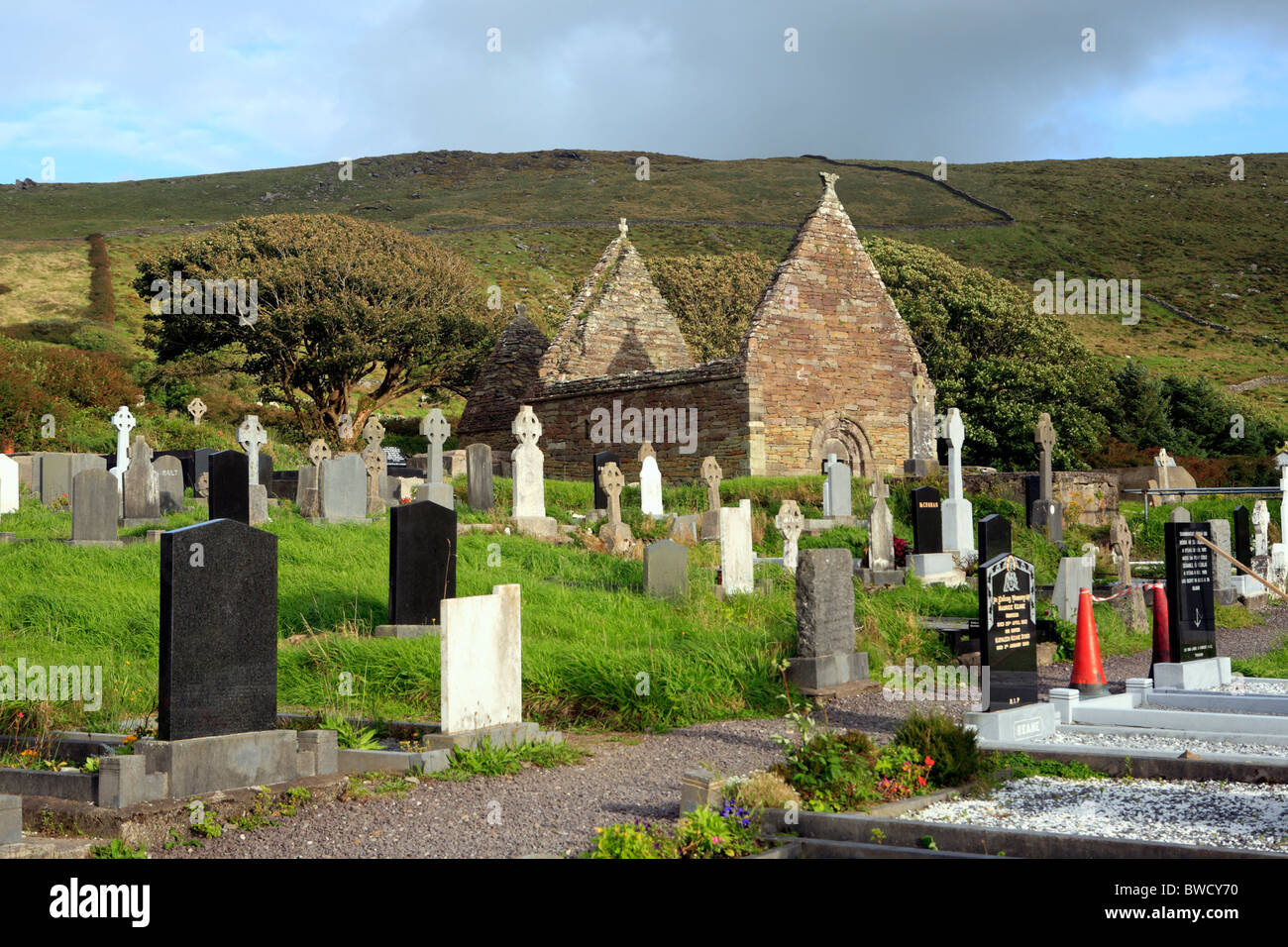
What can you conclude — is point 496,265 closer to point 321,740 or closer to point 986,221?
point 986,221

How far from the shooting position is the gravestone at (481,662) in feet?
25.6

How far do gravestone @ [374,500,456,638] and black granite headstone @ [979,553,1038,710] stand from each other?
4.94 meters

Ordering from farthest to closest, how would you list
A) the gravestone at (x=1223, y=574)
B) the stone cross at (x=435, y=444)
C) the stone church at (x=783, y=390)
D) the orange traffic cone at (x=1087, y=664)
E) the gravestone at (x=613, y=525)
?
the stone church at (x=783, y=390) < the stone cross at (x=435, y=444) < the gravestone at (x=613, y=525) < the gravestone at (x=1223, y=574) < the orange traffic cone at (x=1087, y=664)

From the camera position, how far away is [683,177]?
11225 cm

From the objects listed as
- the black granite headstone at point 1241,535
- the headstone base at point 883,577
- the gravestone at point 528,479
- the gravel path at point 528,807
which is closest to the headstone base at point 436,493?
the gravestone at point 528,479

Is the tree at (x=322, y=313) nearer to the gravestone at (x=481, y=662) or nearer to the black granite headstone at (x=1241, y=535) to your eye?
the black granite headstone at (x=1241, y=535)

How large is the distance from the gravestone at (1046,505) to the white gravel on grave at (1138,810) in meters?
15.1

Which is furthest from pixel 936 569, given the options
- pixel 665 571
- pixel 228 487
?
pixel 228 487

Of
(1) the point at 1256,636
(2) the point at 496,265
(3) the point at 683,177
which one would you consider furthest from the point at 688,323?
(3) the point at 683,177

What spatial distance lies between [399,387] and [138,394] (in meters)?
9.43

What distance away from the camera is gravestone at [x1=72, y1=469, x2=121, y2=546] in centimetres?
1562

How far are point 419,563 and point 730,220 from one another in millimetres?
83773

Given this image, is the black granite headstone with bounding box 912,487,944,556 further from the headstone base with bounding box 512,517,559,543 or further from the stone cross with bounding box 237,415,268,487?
the stone cross with bounding box 237,415,268,487

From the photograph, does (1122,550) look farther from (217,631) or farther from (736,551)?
(217,631)
